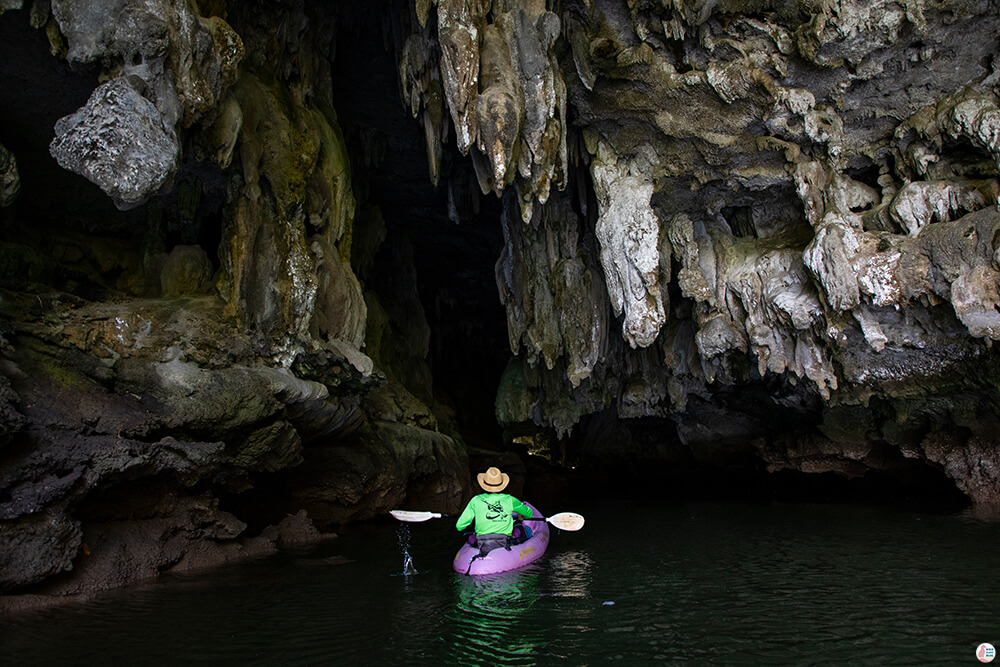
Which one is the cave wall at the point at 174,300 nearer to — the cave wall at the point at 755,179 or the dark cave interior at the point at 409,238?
the dark cave interior at the point at 409,238

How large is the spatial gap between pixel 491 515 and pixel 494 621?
2.46 m

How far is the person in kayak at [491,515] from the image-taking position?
8.21 m

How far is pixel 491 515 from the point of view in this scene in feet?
27.3

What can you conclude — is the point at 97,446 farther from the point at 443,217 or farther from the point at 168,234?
the point at 443,217

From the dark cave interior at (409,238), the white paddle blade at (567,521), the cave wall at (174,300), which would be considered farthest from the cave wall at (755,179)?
the white paddle blade at (567,521)

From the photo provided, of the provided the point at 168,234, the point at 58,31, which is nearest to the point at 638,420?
the point at 168,234

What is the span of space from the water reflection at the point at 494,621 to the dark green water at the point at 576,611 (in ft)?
0.08

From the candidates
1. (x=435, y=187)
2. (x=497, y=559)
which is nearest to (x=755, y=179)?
(x=435, y=187)

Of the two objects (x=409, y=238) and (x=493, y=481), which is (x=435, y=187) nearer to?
(x=493, y=481)

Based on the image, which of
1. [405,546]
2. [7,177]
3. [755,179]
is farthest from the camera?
[755,179]

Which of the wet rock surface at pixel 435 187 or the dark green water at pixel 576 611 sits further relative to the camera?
the wet rock surface at pixel 435 187

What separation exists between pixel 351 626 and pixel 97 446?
3.75 m

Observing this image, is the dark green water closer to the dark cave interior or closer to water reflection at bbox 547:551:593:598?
water reflection at bbox 547:551:593:598

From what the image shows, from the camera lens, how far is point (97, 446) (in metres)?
7.50
